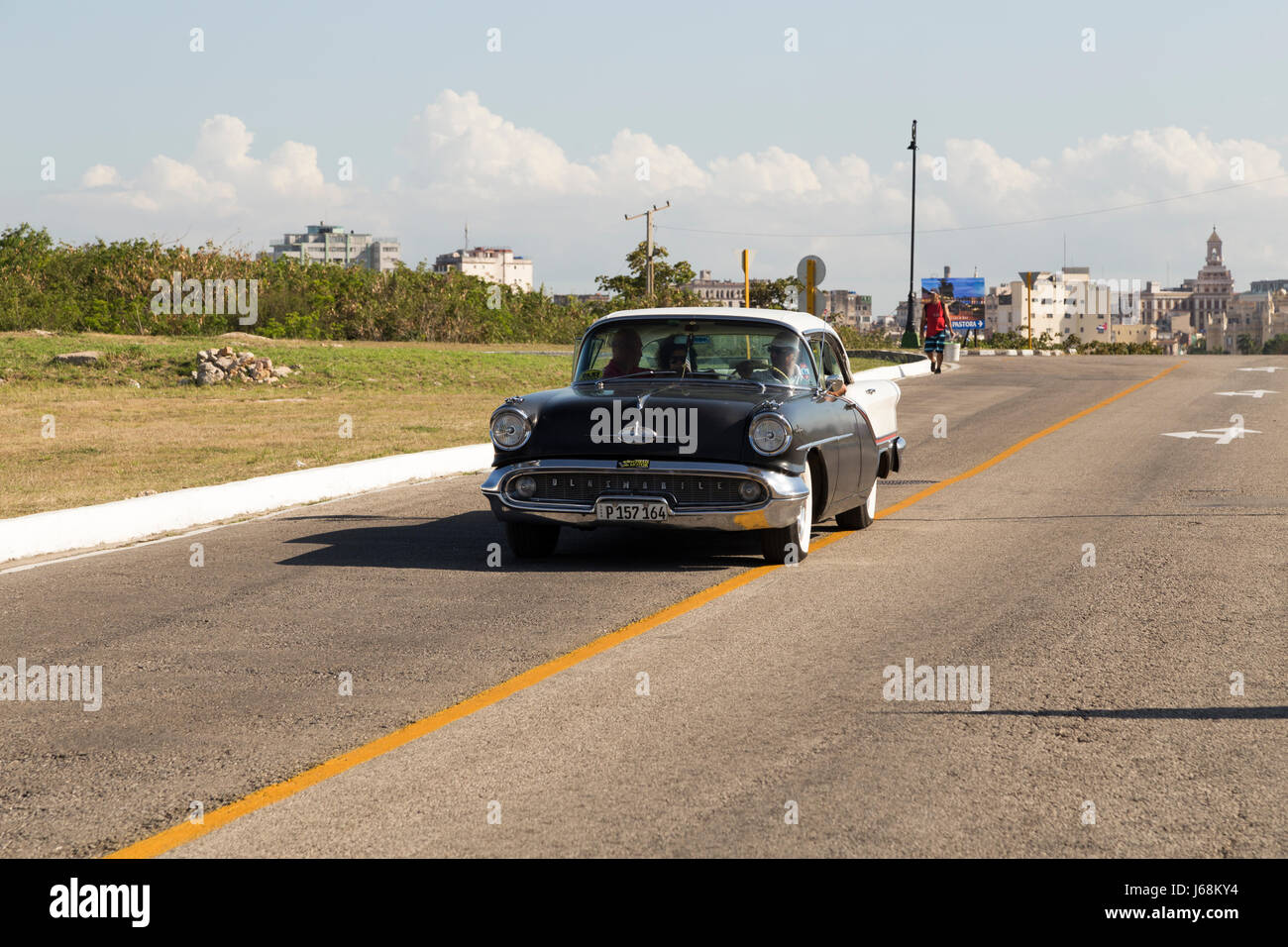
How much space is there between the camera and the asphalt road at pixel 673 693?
452 centimetres

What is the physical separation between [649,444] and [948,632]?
8.75 ft

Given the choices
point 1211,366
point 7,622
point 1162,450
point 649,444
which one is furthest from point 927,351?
point 7,622

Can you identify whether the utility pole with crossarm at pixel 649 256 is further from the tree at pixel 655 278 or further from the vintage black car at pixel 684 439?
the vintage black car at pixel 684 439

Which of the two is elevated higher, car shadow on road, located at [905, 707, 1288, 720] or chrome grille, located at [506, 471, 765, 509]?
chrome grille, located at [506, 471, 765, 509]

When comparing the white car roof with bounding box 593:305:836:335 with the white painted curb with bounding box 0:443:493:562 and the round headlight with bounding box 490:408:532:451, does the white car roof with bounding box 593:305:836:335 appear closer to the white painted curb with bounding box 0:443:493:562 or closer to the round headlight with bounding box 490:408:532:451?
the round headlight with bounding box 490:408:532:451

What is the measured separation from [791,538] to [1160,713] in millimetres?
3936

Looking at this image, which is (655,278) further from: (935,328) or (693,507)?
(693,507)

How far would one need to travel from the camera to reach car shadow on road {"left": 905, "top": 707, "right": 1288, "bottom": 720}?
580 cm

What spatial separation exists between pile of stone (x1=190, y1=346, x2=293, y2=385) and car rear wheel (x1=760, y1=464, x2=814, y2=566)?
21323mm

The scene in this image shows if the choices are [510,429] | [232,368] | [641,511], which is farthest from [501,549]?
[232,368]

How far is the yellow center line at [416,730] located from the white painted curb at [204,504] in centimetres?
504

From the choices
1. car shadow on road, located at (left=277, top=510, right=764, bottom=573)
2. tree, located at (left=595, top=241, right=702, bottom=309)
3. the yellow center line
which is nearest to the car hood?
car shadow on road, located at (left=277, top=510, right=764, bottom=573)

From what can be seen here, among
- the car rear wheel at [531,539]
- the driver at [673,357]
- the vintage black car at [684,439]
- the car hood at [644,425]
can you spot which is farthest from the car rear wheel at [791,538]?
the car rear wheel at [531,539]

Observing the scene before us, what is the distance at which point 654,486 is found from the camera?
9305mm
